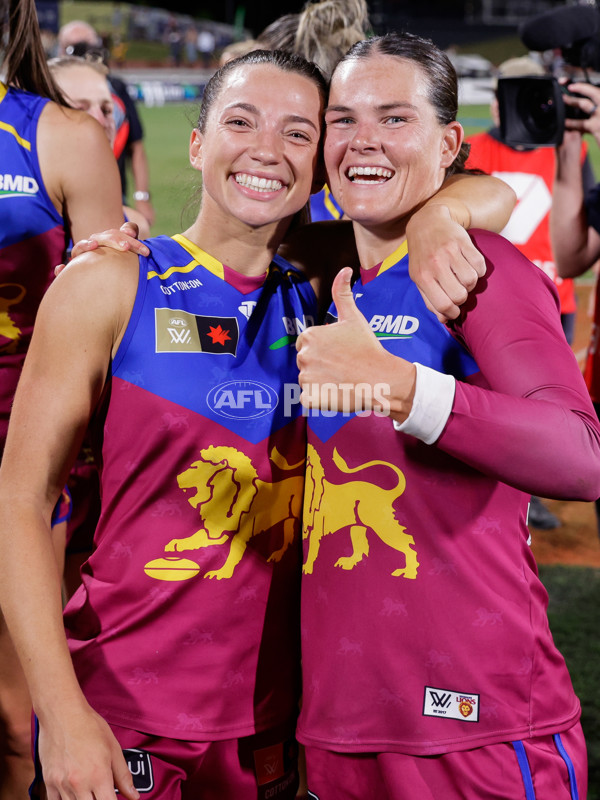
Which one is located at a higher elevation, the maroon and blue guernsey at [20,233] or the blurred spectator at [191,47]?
the maroon and blue guernsey at [20,233]

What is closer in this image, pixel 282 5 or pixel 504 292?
pixel 504 292

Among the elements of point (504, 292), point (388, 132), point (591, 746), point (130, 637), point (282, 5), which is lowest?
point (282, 5)

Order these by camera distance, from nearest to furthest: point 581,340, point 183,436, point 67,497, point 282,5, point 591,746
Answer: point 183,436, point 67,497, point 591,746, point 581,340, point 282,5

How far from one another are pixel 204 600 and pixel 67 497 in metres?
0.96

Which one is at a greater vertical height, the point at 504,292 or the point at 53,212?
the point at 504,292

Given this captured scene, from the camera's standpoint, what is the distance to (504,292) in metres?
1.65

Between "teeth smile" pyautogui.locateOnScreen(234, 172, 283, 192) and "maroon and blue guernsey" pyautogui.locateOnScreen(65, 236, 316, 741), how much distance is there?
256mm

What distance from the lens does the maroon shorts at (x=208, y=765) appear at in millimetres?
1823

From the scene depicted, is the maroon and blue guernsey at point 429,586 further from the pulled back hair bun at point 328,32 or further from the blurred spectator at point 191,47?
the blurred spectator at point 191,47

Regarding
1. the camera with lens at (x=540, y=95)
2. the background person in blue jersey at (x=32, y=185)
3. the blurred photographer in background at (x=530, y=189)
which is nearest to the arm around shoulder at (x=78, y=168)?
the background person in blue jersey at (x=32, y=185)

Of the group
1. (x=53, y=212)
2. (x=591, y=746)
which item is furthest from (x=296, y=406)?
(x=591, y=746)

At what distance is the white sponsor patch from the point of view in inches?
A: 67.8

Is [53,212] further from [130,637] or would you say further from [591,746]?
[591,746]

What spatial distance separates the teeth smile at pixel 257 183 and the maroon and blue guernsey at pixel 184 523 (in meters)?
0.26
